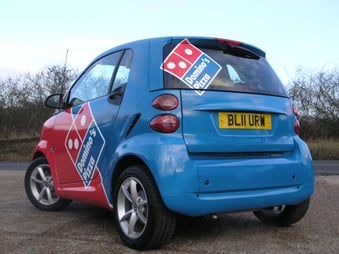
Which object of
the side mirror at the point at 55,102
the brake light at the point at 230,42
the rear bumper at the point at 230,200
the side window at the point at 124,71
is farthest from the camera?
the side mirror at the point at 55,102

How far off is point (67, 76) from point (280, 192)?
103 feet

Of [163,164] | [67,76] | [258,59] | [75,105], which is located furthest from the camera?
[67,76]

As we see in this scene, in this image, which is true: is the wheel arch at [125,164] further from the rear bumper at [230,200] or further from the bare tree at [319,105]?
the bare tree at [319,105]

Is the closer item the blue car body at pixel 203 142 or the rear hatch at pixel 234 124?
the blue car body at pixel 203 142

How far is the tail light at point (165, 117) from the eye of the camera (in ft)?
11.2

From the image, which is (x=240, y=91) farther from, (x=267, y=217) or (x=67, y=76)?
(x=67, y=76)

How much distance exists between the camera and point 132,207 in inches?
147

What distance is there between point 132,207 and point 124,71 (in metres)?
1.29

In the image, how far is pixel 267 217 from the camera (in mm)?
4559

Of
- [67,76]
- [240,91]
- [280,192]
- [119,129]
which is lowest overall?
[67,76]

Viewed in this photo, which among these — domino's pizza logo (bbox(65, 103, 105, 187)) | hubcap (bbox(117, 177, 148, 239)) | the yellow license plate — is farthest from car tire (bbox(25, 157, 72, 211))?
the yellow license plate

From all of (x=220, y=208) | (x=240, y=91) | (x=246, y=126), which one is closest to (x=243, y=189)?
(x=220, y=208)

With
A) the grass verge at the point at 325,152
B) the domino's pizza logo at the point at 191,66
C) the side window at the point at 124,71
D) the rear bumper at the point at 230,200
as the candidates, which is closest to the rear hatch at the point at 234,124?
the domino's pizza logo at the point at 191,66

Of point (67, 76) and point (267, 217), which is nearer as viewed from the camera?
point (267, 217)
